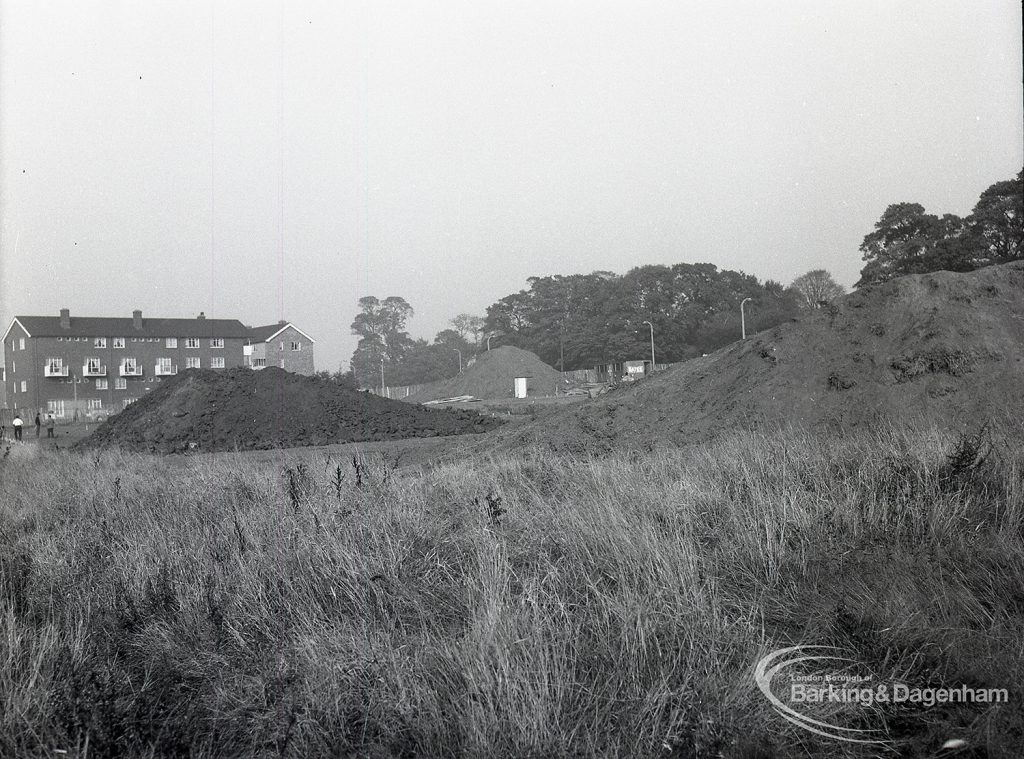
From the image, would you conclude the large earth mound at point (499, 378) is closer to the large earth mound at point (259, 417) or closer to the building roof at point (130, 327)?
the building roof at point (130, 327)

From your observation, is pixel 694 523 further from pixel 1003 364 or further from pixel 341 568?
pixel 1003 364

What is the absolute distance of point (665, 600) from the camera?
188 inches

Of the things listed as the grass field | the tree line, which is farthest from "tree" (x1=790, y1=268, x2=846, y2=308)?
the grass field

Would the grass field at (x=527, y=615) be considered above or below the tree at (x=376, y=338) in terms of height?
below

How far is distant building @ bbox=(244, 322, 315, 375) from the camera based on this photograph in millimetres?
77812

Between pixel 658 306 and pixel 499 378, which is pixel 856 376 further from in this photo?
pixel 658 306

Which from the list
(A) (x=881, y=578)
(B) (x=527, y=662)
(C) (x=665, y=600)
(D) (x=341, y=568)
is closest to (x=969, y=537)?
(A) (x=881, y=578)

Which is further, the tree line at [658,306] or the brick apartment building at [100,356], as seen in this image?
the brick apartment building at [100,356]

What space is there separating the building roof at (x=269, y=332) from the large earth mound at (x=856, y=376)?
64.1m

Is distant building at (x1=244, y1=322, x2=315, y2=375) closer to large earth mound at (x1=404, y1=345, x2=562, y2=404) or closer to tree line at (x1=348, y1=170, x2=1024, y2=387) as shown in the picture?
tree line at (x1=348, y1=170, x2=1024, y2=387)

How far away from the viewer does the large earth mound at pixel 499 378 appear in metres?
60.3

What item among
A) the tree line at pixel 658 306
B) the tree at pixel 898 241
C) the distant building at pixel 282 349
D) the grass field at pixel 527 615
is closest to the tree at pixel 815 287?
the tree line at pixel 658 306

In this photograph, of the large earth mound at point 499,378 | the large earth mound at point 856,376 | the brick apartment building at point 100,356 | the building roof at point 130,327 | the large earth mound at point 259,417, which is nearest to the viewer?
the large earth mound at point 856,376

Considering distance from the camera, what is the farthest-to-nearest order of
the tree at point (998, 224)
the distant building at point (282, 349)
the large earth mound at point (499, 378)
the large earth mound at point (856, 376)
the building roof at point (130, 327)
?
the distant building at point (282, 349)
the building roof at point (130, 327)
the large earth mound at point (499, 378)
the tree at point (998, 224)
the large earth mound at point (856, 376)
